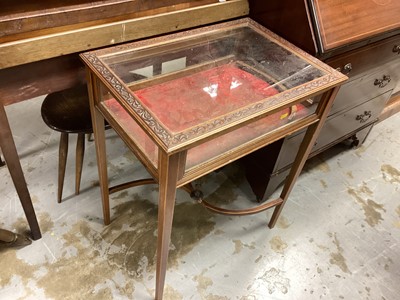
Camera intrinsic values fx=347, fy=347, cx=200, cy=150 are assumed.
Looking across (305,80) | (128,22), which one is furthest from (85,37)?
(305,80)

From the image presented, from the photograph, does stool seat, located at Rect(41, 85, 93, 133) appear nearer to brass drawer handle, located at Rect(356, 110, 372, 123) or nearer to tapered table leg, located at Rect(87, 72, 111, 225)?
tapered table leg, located at Rect(87, 72, 111, 225)

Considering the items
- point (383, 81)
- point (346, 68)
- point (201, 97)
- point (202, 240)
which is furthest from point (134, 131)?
point (383, 81)

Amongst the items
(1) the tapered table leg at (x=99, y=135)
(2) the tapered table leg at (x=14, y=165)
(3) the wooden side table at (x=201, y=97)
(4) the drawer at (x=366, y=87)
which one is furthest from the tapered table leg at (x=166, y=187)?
(4) the drawer at (x=366, y=87)

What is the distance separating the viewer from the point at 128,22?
1021mm

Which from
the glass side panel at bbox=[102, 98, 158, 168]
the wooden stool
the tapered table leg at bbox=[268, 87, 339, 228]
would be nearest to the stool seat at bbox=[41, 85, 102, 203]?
the wooden stool

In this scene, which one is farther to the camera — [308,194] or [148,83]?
[308,194]

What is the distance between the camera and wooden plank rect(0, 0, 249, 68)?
0.87 m

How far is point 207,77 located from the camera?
1078 millimetres

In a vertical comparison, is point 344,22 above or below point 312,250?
above

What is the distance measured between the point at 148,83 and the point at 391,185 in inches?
61.2

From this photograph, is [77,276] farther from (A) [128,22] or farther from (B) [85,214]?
(A) [128,22]

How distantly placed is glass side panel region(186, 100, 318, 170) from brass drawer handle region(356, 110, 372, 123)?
77cm

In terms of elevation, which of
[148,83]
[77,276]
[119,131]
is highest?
[148,83]

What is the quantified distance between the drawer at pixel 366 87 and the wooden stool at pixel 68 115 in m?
1.05
